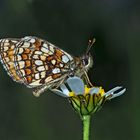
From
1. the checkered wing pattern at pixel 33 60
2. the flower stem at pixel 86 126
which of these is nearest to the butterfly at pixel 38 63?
the checkered wing pattern at pixel 33 60

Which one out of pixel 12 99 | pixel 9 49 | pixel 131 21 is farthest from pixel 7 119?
pixel 9 49

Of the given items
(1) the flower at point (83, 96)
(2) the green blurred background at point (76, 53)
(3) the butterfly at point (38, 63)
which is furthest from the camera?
(2) the green blurred background at point (76, 53)

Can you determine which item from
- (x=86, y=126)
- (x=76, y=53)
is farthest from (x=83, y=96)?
(x=76, y=53)

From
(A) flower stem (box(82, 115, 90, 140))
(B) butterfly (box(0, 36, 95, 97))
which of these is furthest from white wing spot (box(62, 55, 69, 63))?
(A) flower stem (box(82, 115, 90, 140))

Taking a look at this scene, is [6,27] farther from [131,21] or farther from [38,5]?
[131,21]

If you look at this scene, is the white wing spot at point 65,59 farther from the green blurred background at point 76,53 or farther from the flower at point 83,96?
the green blurred background at point 76,53

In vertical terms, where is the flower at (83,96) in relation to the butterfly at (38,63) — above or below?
below

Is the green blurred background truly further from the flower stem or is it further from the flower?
the flower stem
